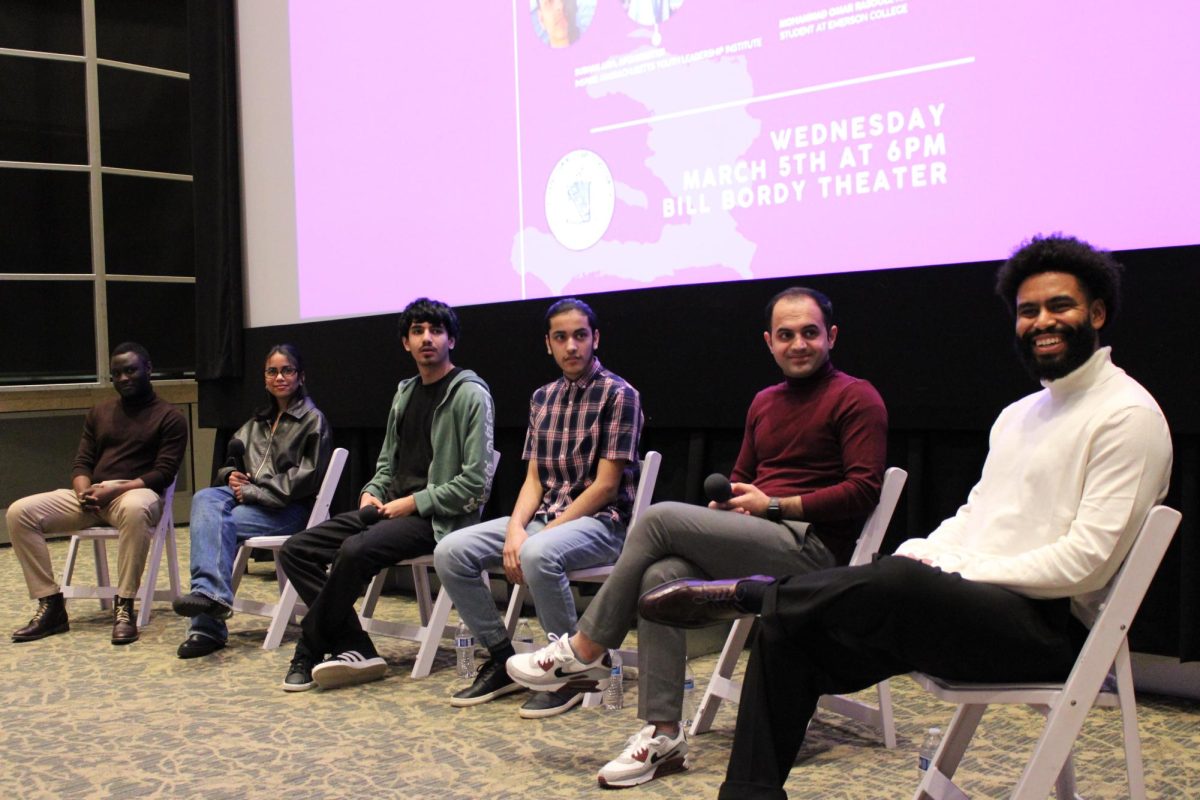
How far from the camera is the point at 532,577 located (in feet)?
10.2

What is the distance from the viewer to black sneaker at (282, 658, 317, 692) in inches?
136

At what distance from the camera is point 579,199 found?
166 inches

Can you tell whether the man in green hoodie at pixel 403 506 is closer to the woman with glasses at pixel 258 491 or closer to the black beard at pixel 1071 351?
the woman with glasses at pixel 258 491

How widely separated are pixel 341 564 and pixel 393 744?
2.47ft

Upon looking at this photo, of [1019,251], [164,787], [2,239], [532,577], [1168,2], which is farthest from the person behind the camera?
[2,239]

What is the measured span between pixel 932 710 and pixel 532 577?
115 centimetres

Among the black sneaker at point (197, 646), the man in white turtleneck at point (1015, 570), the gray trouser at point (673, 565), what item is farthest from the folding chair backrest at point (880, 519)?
the black sneaker at point (197, 646)

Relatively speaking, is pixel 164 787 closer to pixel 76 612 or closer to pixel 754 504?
pixel 754 504

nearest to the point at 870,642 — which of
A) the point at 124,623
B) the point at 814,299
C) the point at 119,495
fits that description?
the point at 814,299

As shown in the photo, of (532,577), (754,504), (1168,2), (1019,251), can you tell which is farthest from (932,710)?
(1168,2)

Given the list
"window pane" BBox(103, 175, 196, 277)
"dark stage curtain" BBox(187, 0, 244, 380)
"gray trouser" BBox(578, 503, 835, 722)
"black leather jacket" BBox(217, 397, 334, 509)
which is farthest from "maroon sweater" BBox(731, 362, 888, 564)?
"window pane" BBox(103, 175, 196, 277)

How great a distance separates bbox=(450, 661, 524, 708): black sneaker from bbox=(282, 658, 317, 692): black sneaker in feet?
1.64

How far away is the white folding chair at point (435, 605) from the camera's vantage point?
3.24 meters

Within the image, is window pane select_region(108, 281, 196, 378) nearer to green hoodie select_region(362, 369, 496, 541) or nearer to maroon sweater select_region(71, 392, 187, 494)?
maroon sweater select_region(71, 392, 187, 494)
